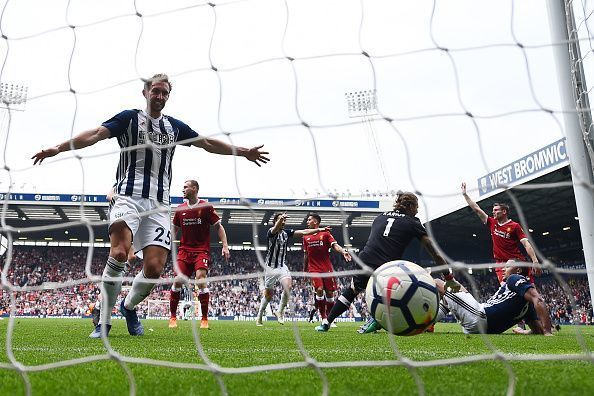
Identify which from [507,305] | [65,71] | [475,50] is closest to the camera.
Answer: [475,50]

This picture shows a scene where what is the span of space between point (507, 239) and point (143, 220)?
520 cm

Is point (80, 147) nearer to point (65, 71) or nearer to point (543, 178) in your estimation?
point (65, 71)

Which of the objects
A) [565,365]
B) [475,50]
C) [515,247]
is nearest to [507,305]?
[515,247]

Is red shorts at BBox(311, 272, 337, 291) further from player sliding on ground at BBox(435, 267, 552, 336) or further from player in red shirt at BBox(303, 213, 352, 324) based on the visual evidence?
player sliding on ground at BBox(435, 267, 552, 336)

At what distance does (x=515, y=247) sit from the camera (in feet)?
24.9

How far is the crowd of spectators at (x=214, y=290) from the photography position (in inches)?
940

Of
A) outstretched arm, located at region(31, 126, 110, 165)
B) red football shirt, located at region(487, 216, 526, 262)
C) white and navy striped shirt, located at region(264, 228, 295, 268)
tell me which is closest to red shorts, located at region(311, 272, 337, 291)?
white and navy striped shirt, located at region(264, 228, 295, 268)

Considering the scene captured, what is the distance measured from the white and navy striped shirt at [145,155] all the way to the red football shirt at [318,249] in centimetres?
565

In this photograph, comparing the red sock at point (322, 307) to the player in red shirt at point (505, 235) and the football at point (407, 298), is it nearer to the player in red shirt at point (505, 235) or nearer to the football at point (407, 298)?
the player in red shirt at point (505, 235)

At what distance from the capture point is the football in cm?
314

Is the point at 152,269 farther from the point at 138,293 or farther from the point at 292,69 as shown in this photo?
the point at 292,69

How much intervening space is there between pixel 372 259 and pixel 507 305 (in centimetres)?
176

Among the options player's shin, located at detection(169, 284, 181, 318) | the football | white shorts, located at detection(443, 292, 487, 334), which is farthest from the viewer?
player's shin, located at detection(169, 284, 181, 318)

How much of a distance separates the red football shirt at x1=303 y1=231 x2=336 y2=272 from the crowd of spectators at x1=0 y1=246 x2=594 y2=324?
11719 mm
